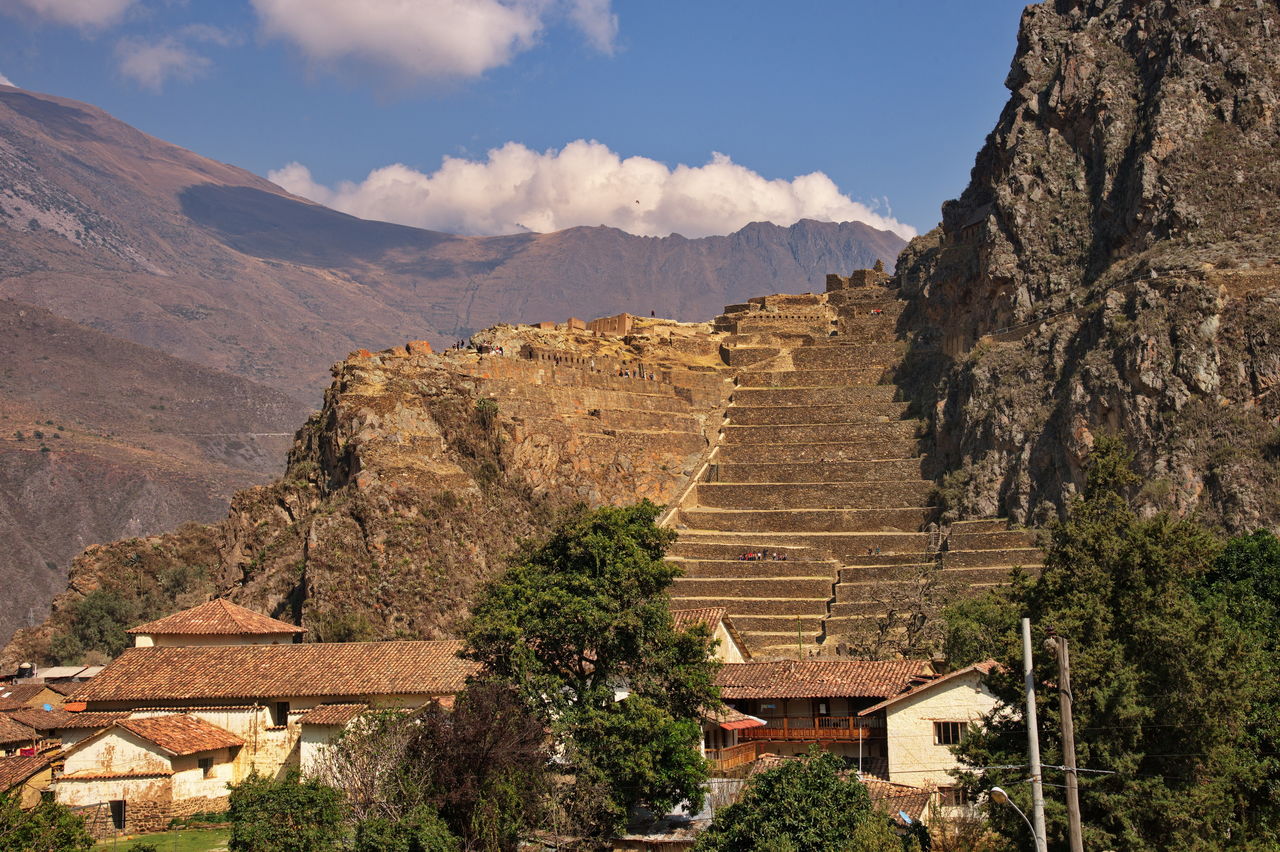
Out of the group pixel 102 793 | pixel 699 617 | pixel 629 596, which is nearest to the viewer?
pixel 629 596

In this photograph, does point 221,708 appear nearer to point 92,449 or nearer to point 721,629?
point 721,629

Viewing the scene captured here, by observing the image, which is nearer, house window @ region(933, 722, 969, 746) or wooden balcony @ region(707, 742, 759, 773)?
house window @ region(933, 722, 969, 746)

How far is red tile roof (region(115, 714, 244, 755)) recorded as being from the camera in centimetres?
4022

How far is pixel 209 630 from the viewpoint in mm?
49000

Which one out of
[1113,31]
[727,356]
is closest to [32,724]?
[727,356]

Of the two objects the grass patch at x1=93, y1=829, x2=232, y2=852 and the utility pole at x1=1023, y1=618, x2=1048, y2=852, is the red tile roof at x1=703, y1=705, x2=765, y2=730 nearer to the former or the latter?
the grass patch at x1=93, y1=829, x2=232, y2=852

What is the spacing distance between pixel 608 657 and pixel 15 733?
2230 centimetres

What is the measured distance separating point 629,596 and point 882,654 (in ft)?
66.5

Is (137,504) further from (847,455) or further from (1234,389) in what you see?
(1234,389)

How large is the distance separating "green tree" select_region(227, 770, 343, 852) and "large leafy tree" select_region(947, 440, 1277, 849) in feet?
47.9

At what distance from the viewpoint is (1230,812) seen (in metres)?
26.6

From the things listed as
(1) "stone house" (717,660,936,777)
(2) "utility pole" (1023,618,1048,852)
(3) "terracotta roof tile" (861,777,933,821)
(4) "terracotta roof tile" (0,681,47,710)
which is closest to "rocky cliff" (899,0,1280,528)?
(1) "stone house" (717,660,936,777)

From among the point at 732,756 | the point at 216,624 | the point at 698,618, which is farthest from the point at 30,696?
the point at 732,756

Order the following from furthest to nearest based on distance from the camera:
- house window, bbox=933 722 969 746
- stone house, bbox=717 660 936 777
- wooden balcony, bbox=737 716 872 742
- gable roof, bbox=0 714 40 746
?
gable roof, bbox=0 714 40 746 < wooden balcony, bbox=737 716 872 742 < stone house, bbox=717 660 936 777 < house window, bbox=933 722 969 746
